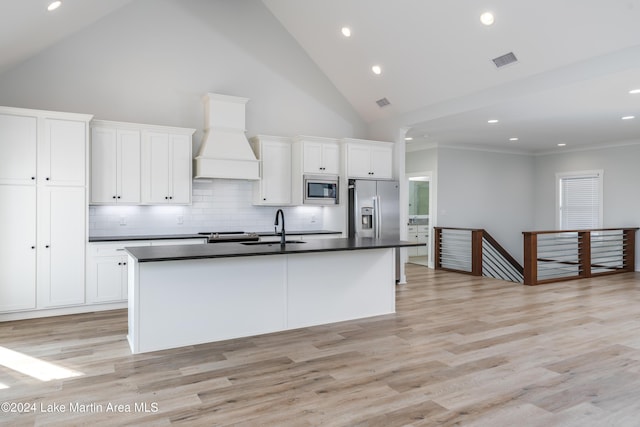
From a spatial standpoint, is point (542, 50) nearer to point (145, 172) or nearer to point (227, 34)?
point (227, 34)

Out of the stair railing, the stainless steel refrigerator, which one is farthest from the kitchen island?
the stair railing

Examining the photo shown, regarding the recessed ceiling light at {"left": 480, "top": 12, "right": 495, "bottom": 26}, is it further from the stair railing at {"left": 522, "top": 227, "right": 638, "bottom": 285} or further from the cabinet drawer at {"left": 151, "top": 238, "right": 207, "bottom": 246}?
the cabinet drawer at {"left": 151, "top": 238, "right": 207, "bottom": 246}

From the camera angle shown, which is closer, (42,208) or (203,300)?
(203,300)

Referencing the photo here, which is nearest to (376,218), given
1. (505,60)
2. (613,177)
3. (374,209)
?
(374,209)

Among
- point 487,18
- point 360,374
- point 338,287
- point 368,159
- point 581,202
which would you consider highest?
point 487,18

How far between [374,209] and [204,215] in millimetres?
2675

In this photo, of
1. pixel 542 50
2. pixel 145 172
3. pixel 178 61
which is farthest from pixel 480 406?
pixel 178 61

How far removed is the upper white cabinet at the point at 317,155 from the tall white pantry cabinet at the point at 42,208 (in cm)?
292

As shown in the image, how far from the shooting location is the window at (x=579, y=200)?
963cm

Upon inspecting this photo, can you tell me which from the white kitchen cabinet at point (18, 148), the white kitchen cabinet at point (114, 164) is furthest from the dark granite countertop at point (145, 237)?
the white kitchen cabinet at point (18, 148)

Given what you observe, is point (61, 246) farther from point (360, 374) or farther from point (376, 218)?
point (376, 218)

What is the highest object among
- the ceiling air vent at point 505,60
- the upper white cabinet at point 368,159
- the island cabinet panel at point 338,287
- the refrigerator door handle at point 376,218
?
the ceiling air vent at point 505,60

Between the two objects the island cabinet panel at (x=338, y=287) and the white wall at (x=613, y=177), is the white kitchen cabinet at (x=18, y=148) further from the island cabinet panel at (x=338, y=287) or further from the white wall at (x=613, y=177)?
the white wall at (x=613, y=177)

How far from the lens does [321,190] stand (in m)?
6.92
